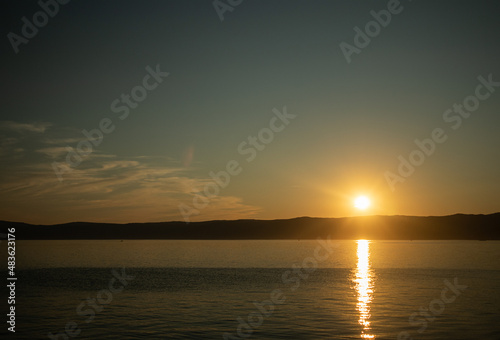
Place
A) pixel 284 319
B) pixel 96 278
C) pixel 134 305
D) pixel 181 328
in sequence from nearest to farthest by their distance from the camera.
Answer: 1. pixel 181 328
2. pixel 284 319
3. pixel 134 305
4. pixel 96 278

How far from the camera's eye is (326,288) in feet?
182

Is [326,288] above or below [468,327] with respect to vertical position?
above

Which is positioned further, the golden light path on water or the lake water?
the golden light path on water

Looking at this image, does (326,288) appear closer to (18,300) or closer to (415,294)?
(415,294)

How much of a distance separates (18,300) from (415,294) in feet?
135

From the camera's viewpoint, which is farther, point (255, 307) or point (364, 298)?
point (364, 298)

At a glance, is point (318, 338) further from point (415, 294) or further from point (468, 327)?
point (415, 294)

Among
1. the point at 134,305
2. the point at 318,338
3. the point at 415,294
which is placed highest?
the point at 415,294

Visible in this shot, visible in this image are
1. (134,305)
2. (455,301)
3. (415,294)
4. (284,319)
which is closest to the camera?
(284,319)

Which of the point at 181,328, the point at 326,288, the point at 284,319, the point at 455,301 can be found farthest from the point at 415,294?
the point at 181,328

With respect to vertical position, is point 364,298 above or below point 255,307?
above

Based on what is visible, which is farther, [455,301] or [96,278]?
[96,278]

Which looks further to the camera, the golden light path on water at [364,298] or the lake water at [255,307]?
the golden light path on water at [364,298]

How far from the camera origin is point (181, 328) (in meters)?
32.0
